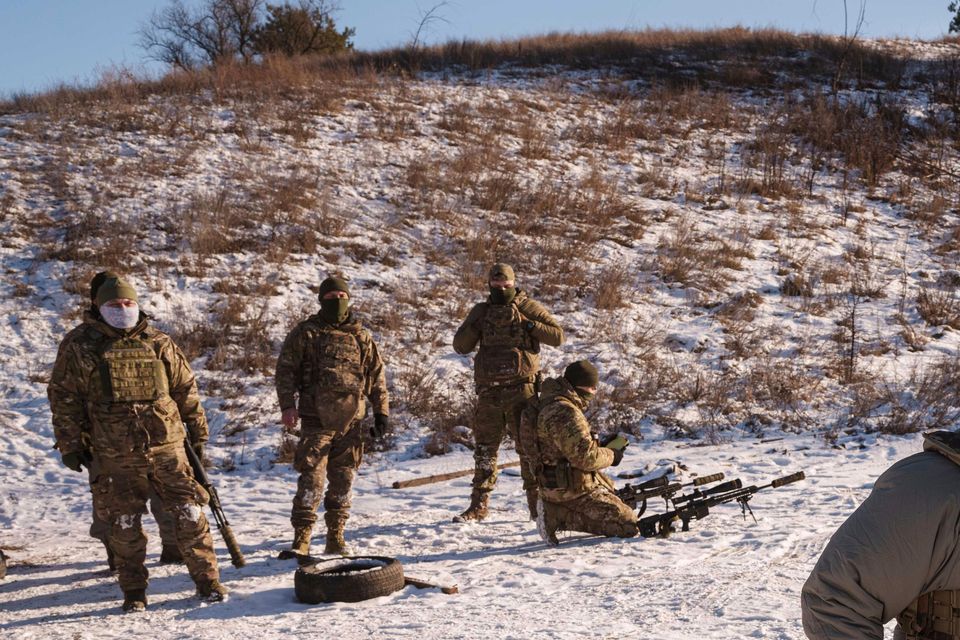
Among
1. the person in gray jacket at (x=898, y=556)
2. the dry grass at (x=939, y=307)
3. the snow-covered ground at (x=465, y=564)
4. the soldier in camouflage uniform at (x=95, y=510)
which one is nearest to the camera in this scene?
the person in gray jacket at (x=898, y=556)

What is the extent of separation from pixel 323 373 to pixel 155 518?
159 cm

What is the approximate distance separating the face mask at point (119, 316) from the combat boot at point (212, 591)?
171cm

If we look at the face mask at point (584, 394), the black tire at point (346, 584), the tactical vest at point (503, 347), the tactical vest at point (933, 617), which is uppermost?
the tactical vest at point (933, 617)

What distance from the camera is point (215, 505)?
251 inches

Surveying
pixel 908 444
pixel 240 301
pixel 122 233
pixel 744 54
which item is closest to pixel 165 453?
pixel 240 301

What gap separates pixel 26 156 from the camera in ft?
51.4

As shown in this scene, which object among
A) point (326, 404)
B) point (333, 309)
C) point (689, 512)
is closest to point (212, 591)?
point (326, 404)

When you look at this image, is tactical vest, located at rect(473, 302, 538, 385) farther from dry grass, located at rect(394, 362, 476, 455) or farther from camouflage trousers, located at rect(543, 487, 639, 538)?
dry grass, located at rect(394, 362, 476, 455)

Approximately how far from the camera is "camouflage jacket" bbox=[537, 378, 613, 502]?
673 centimetres

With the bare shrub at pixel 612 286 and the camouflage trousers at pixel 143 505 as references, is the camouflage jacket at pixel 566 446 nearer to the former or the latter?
the camouflage trousers at pixel 143 505

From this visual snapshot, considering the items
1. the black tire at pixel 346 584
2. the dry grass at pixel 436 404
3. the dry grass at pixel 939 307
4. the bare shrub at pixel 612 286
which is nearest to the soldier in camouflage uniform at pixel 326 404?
the black tire at pixel 346 584

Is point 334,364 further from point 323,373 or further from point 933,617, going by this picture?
point 933,617

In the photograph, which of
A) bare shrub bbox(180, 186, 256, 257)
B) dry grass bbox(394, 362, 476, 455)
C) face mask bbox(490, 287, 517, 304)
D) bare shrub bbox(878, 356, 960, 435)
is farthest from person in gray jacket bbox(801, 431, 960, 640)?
bare shrub bbox(180, 186, 256, 257)

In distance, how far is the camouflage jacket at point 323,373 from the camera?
22.9 feet
